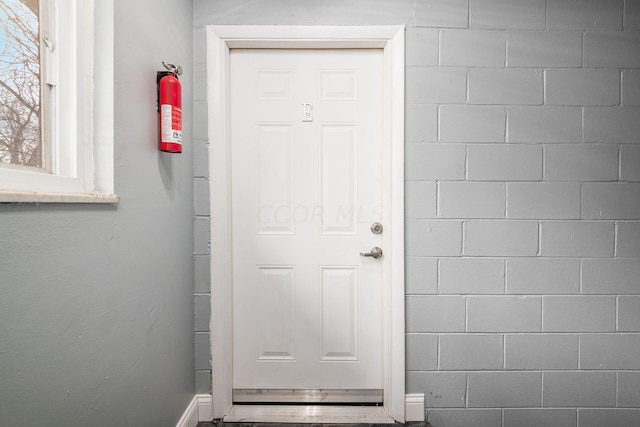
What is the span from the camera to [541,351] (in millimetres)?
1859

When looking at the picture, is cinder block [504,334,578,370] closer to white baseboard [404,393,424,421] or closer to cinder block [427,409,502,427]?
cinder block [427,409,502,427]

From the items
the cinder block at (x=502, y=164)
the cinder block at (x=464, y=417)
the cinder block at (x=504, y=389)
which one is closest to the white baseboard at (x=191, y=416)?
the cinder block at (x=464, y=417)

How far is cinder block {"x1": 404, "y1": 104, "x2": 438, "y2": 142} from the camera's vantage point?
1832 millimetres

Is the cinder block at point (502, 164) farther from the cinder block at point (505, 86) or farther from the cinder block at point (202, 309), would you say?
the cinder block at point (202, 309)

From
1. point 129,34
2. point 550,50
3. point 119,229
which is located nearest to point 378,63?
point 550,50

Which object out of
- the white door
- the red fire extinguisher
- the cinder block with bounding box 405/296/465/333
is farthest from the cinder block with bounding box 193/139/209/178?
the cinder block with bounding box 405/296/465/333

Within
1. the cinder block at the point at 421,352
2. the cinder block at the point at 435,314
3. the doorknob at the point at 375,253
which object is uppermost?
the doorknob at the point at 375,253

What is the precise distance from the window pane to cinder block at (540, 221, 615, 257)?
2.15m

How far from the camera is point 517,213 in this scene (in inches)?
72.5

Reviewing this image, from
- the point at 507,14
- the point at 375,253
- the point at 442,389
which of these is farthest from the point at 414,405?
the point at 507,14

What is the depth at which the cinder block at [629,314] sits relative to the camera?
1.86m

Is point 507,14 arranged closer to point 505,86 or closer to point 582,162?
point 505,86

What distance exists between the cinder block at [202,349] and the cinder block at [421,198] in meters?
1.25

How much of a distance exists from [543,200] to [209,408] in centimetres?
205
